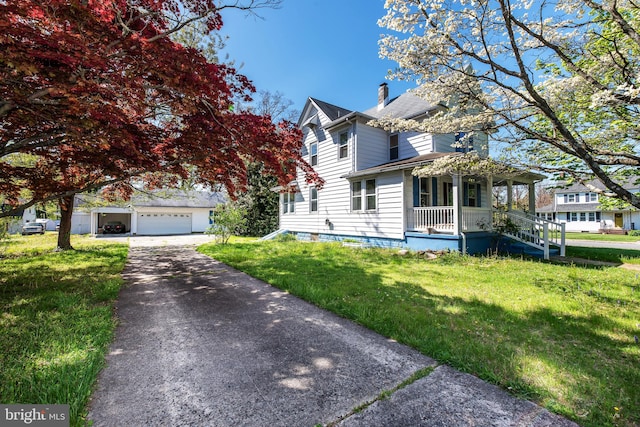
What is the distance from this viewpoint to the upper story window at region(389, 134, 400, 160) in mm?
13344

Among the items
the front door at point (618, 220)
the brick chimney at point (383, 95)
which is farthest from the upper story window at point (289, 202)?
the front door at point (618, 220)

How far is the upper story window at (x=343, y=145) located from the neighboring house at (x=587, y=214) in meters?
28.6

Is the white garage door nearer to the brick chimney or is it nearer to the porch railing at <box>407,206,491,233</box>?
the brick chimney

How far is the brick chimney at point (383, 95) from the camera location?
1579cm

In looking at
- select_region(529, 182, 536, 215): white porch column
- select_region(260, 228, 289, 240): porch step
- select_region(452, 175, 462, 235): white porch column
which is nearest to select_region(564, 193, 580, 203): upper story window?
select_region(529, 182, 536, 215): white porch column

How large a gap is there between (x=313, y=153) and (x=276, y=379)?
1432 centimetres

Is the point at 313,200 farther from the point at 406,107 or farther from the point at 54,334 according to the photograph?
the point at 54,334

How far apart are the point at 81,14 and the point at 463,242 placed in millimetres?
10605

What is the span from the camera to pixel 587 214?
107 ft

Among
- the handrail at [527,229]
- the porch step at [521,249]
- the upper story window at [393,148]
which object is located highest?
the upper story window at [393,148]

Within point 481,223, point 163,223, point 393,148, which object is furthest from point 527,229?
point 163,223

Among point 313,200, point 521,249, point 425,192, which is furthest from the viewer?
point 313,200

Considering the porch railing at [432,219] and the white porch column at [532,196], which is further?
the white porch column at [532,196]

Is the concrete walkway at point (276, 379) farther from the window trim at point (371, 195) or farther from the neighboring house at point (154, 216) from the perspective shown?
the neighboring house at point (154, 216)
